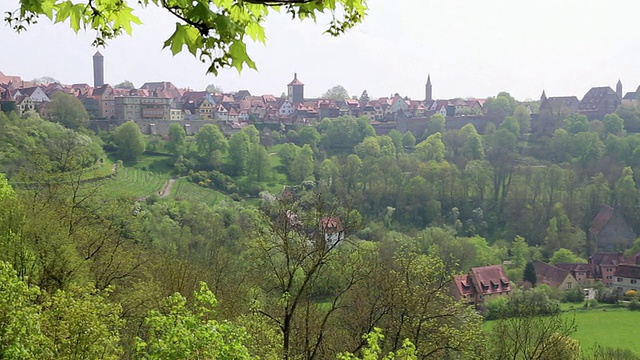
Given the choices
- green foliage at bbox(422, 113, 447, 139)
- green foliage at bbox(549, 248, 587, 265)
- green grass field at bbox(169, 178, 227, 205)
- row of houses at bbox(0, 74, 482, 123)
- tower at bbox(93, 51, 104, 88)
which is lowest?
green foliage at bbox(549, 248, 587, 265)

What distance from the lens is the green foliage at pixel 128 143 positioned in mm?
53312

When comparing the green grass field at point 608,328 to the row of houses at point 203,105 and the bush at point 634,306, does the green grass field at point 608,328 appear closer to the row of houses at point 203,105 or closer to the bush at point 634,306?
the bush at point 634,306

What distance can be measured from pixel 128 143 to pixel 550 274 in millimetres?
33344

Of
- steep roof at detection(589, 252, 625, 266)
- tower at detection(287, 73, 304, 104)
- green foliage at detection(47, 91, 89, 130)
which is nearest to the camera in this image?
steep roof at detection(589, 252, 625, 266)

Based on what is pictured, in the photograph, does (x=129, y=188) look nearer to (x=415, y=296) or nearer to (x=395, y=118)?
(x=415, y=296)

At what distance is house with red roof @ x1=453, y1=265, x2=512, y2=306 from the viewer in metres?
34.9

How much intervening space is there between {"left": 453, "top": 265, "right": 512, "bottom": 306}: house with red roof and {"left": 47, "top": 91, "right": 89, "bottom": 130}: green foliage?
3527cm

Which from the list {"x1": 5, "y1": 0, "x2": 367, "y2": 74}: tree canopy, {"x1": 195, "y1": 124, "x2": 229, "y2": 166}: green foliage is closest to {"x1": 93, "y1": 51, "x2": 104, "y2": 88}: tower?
{"x1": 195, "y1": 124, "x2": 229, "y2": 166}: green foliage

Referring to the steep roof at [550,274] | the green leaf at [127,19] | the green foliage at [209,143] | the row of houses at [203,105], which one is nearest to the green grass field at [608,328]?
the steep roof at [550,274]

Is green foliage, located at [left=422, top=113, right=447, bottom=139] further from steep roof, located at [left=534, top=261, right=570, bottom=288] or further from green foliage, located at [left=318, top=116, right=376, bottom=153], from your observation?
steep roof, located at [left=534, top=261, right=570, bottom=288]

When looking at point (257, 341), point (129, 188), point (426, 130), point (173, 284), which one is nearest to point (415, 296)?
point (257, 341)

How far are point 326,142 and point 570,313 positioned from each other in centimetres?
3761

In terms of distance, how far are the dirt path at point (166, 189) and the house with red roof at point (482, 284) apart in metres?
22.1

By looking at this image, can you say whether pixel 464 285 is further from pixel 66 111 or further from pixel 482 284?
pixel 66 111
